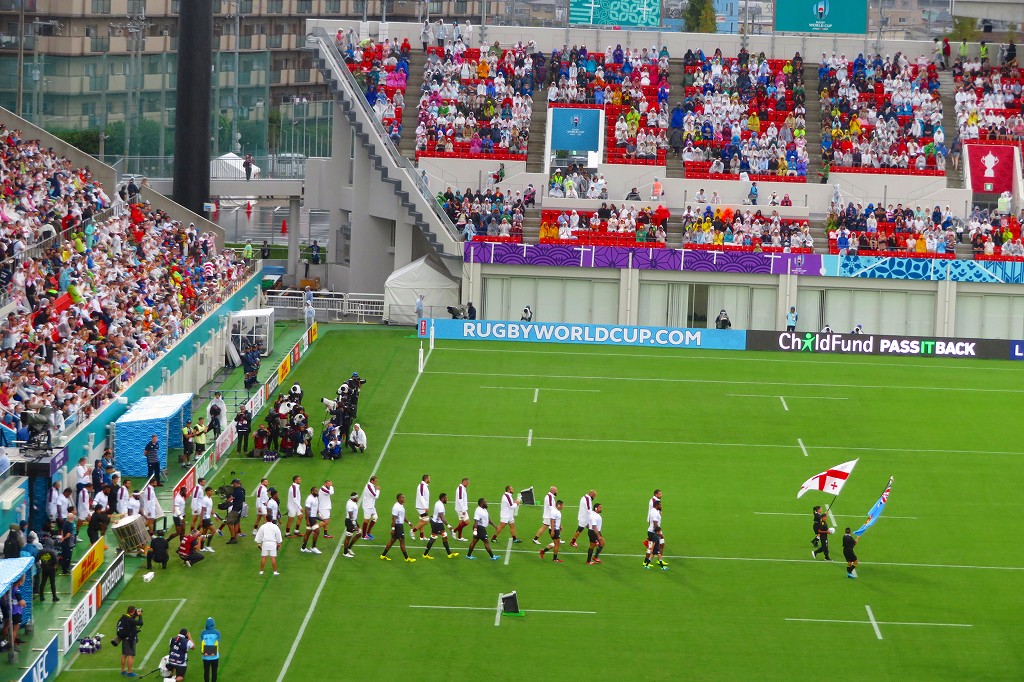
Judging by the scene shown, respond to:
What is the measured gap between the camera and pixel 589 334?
189ft

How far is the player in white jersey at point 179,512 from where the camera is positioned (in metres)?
32.8

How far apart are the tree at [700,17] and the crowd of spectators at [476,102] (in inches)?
1302

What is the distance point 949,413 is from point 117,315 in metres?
25.2

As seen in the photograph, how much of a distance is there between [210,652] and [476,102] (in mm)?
43063

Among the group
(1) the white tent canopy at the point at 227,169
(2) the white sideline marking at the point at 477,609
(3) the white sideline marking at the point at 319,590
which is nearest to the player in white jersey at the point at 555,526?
(2) the white sideline marking at the point at 477,609

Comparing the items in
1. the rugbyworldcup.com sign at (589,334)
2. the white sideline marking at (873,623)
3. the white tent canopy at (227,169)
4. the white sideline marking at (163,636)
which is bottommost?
the white sideline marking at (163,636)

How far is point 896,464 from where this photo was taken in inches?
1654

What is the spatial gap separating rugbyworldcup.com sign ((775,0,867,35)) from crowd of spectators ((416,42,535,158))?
11.4 meters

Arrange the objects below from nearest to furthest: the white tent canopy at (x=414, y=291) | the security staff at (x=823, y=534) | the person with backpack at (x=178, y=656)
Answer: the person with backpack at (x=178, y=656)
the security staff at (x=823, y=534)
the white tent canopy at (x=414, y=291)

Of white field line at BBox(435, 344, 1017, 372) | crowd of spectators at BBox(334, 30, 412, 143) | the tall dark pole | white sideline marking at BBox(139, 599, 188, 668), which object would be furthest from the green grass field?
crowd of spectators at BBox(334, 30, 412, 143)

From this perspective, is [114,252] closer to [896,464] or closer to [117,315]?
[117,315]

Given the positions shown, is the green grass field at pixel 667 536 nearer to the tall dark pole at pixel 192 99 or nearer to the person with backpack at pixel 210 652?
the person with backpack at pixel 210 652

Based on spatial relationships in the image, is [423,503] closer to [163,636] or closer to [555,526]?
[555,526]

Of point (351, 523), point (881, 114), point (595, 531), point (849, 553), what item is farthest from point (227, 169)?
point (849, 553)
